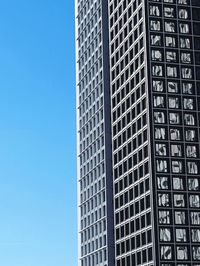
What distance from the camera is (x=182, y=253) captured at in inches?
4619

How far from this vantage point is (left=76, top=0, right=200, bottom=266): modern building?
120 metres

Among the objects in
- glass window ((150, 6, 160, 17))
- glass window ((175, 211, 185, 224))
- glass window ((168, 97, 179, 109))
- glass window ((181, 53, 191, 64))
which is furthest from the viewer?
glass window ((150, 6, 160, 17))

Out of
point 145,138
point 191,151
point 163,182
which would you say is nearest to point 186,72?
point 191,151

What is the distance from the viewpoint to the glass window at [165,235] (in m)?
117

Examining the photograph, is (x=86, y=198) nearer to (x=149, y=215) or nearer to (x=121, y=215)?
(x=121, y=215)

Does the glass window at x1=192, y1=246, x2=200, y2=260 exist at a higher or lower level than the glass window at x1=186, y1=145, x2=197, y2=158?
lower

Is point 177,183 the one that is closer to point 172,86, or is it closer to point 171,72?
point 172,86

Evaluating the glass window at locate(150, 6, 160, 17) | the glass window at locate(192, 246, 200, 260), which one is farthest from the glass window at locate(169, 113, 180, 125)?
the glass window at locate(192, 246, 200, 260)

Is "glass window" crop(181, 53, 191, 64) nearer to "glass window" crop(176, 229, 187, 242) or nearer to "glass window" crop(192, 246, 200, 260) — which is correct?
"glass window" crop(176, 229, 187, 242)

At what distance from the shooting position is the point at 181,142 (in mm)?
126250

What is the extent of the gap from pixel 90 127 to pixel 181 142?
41523 mm

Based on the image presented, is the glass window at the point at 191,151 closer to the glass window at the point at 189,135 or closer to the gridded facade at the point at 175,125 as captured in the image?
the gridded facade at the point at 175,125

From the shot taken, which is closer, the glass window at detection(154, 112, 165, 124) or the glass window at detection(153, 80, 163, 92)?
the glass window at detection(154, 112, 165, 124)

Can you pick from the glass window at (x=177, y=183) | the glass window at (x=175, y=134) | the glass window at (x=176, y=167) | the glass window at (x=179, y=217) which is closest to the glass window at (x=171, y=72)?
the glass window at (x=175, y=134)
